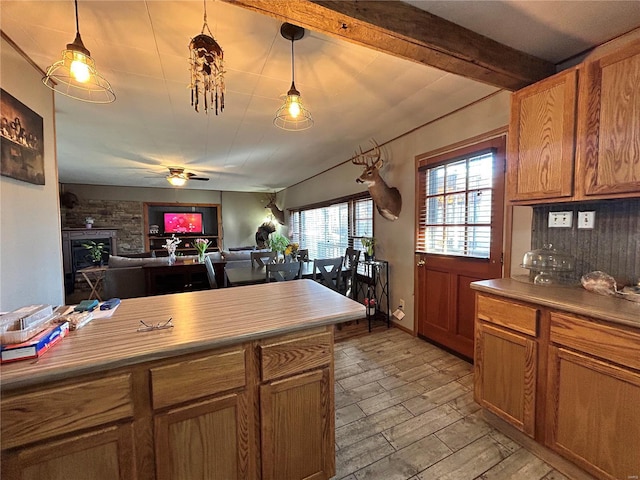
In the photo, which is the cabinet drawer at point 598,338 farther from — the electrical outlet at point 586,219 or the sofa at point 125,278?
the sofa at point 125,278

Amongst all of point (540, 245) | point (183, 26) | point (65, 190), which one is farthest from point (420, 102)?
point (65, 190)

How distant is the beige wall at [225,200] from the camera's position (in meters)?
7.31

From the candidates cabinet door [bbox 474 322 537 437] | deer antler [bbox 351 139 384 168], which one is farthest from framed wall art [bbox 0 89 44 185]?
cabinet door [bbox 474 322 537 437]

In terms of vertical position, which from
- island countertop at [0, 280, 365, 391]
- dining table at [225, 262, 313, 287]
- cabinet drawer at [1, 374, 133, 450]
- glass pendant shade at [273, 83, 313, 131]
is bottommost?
dining table at [225, 262, 313, 287]

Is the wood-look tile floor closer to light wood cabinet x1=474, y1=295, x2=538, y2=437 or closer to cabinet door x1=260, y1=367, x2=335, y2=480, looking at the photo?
light wood cabinet x1=474, y1=295, x2=538, y2=437

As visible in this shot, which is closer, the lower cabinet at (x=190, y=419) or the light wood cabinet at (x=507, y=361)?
the lower cabinet at (x=190, y=419)

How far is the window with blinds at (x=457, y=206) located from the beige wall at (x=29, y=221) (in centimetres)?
338

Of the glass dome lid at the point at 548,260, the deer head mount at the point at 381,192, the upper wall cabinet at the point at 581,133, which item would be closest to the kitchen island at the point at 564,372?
the glass dome lid at the point at 548,260

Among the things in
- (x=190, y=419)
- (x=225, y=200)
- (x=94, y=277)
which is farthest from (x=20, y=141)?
(x=225, y=200)

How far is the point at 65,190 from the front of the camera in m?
6.82

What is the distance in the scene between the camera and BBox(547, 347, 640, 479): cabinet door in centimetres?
118

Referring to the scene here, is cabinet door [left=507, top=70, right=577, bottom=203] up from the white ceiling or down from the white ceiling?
down

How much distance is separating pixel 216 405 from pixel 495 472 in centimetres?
156

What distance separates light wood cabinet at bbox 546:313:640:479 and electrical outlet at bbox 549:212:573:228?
788mm
